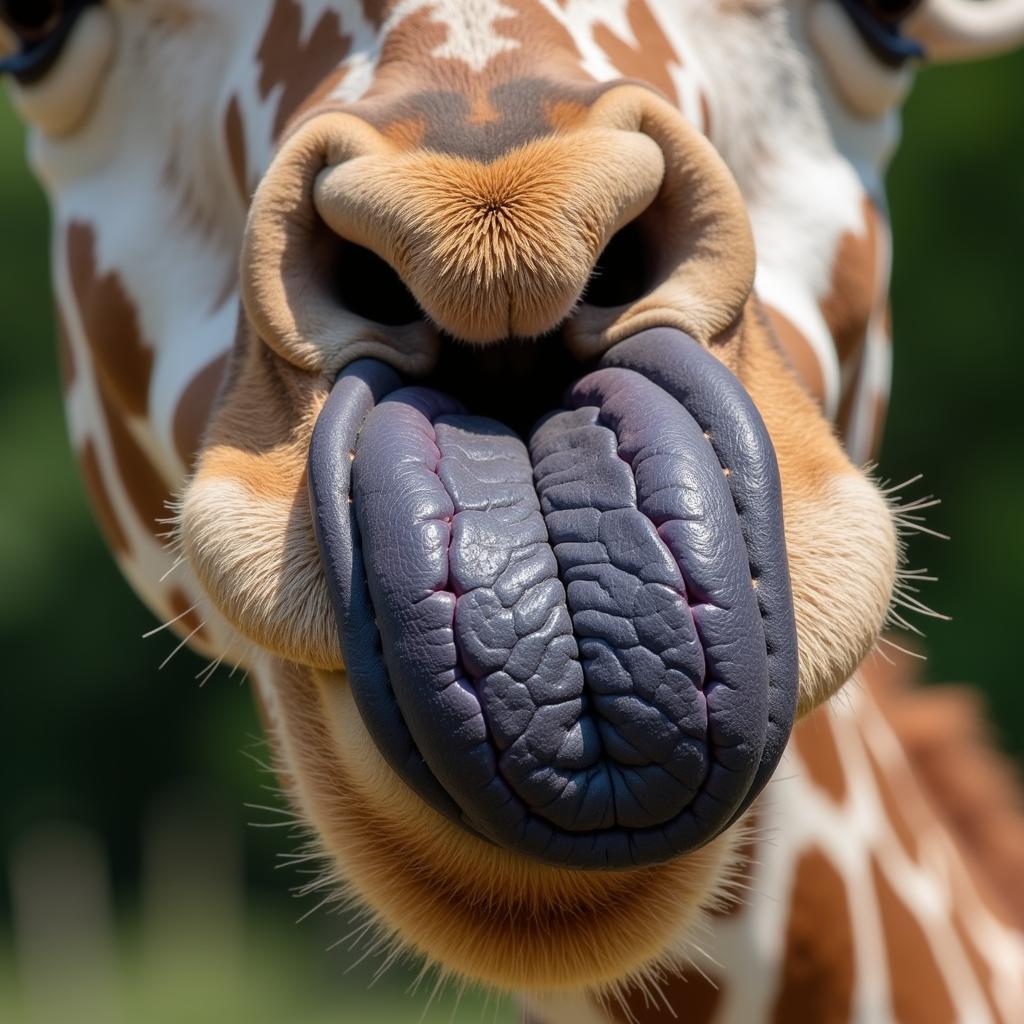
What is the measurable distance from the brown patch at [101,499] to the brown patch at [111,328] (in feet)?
0.64

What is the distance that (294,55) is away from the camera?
1.84 metres

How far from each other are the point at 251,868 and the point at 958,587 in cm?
653

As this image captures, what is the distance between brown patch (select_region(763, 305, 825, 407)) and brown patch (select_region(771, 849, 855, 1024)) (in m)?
0.58

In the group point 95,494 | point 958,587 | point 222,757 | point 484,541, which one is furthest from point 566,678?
point 222,757

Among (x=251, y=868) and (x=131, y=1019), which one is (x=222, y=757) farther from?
(x=131, y=1019)

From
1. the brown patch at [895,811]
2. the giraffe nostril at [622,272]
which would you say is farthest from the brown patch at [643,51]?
the brown patch at [895,811]

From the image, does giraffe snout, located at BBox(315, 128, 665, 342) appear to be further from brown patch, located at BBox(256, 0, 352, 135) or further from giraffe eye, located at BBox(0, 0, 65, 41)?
giraffe eye, located at BBox(0, 0, 65, 41)

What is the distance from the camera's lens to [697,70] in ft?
6.13

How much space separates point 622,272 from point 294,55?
0.53m

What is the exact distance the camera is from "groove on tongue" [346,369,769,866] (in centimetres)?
123

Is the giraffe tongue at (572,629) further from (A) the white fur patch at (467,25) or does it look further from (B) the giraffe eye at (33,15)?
(B) the giraffe eye at (33,15)

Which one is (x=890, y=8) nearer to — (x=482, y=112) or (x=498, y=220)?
(x=482, y=112)

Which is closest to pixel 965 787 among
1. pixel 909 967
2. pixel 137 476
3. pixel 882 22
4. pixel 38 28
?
pixel 909 967

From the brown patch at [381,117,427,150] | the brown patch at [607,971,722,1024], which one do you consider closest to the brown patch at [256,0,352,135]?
the brown patch at [381,117,427,150]
